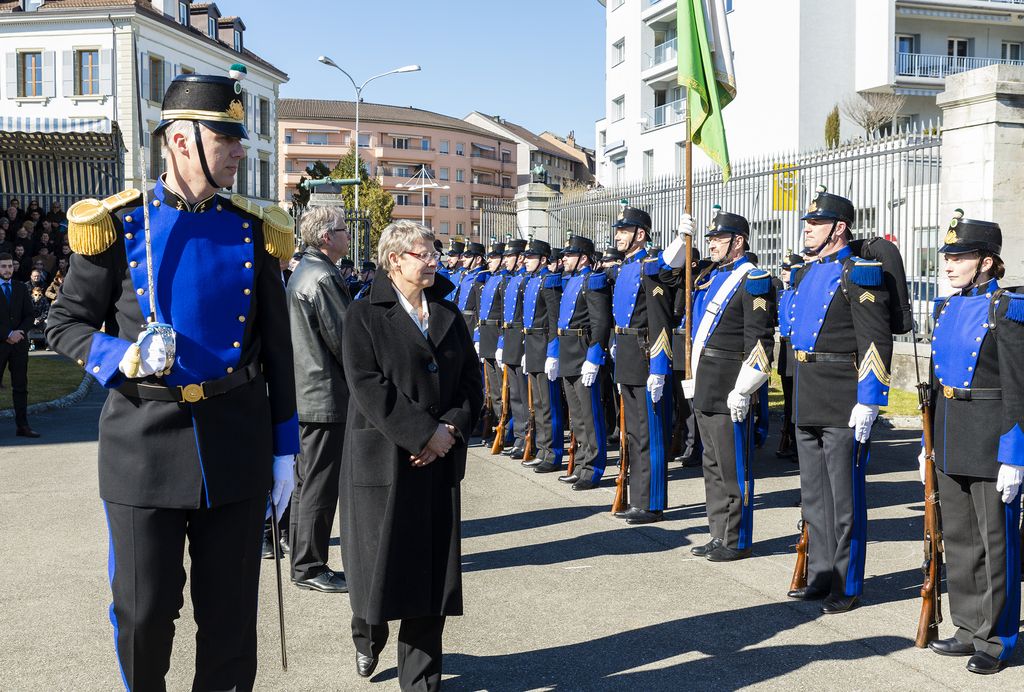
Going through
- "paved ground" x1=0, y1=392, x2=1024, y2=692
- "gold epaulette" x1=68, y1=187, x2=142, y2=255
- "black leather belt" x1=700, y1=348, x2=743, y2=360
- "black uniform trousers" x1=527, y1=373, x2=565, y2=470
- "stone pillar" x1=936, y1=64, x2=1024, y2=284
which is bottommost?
"paved ground" x1=0, y1=392, x2=1024, y2=692

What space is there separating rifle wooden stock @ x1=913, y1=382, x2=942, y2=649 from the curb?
36.9 ft

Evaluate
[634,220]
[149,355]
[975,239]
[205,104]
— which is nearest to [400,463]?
[149,355]

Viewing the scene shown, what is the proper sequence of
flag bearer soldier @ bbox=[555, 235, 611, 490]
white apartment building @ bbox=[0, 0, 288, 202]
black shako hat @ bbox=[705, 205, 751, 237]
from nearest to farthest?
black shako hat @ bbox=[705, 205, 751, 237]
flag bearer soldier @ bbox=[555, 235, 611, 490]
white apartment building @ bbox=[0, 0, 288, 202]

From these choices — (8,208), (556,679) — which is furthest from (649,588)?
(8,208)

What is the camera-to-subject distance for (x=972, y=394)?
16.4 ft

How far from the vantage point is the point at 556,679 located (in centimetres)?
469

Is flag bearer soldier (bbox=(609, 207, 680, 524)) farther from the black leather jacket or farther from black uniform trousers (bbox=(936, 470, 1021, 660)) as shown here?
black uniform trousers (bbox=(936, 470, 1021, 660))

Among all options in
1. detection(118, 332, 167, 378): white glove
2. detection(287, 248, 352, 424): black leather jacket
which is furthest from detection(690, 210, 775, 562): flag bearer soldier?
detection(118, 332, 167, 378): white glove

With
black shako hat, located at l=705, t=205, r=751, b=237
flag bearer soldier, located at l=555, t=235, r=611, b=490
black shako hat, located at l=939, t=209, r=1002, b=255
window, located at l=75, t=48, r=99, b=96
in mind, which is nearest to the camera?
black shako hat, located at l=939, t=209, r=1002, b=255

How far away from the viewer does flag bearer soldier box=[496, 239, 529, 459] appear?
11078 millimetres

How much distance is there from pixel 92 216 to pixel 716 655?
3.43 meters

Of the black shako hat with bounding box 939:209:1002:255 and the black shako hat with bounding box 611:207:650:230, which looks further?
the black shako hat with bounding box 611:207:650:230

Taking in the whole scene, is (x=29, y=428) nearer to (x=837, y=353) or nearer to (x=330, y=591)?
(x=330, y=591)

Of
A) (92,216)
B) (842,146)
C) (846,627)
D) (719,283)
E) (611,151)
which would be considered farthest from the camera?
(611,151)
